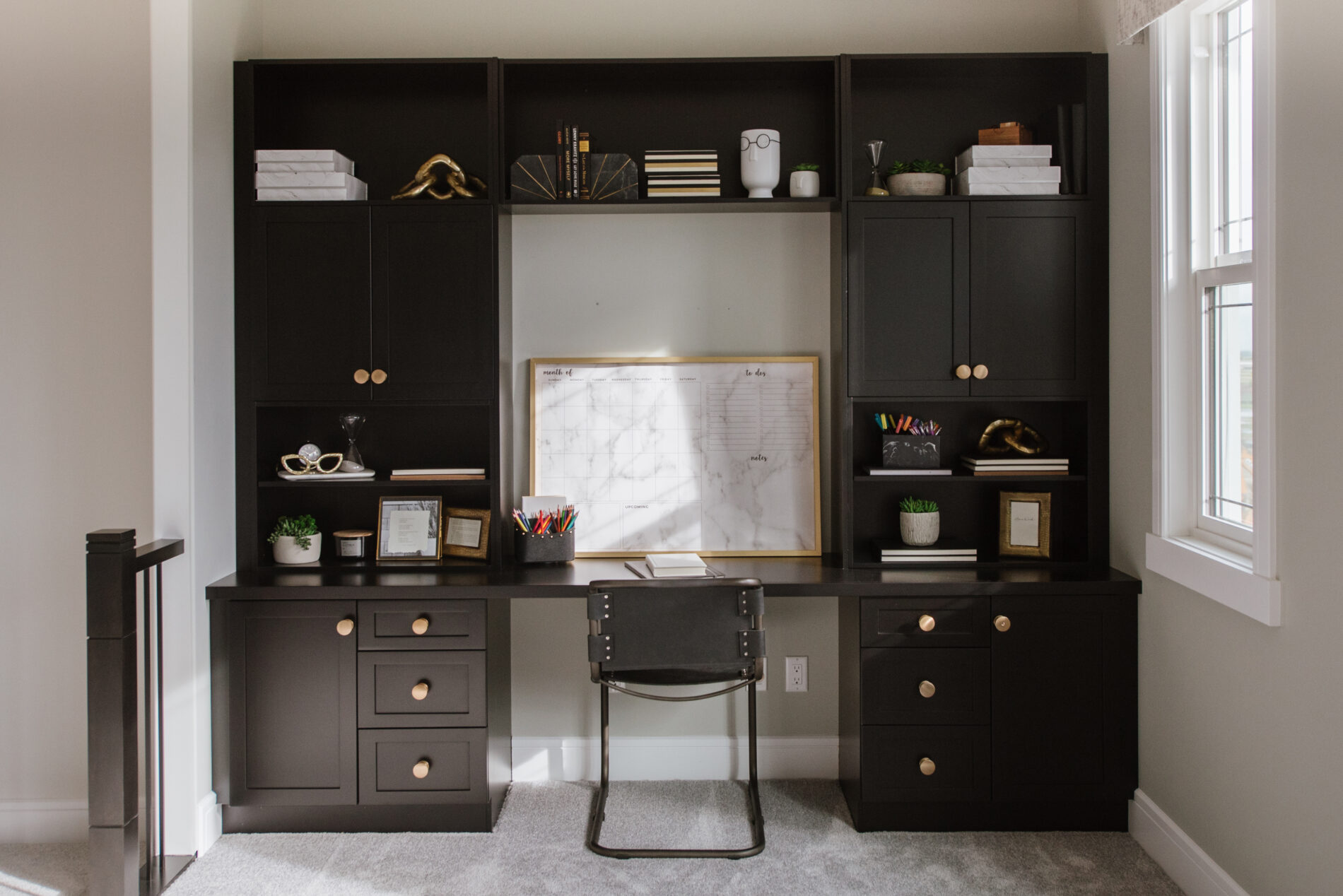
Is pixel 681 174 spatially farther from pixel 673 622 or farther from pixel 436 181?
pixel 673 622

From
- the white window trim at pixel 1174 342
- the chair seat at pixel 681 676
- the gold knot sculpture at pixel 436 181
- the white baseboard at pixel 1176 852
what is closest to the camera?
the white baseboard at pixel 1176 852

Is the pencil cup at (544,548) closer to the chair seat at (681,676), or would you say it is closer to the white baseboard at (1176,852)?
the chair seat at (681,676)

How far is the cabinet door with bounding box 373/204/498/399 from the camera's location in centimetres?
279

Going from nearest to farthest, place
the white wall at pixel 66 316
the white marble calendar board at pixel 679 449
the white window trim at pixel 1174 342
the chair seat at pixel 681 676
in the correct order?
the white window trim at pixel 1174 342 < the chair seat at pixel 681 676 < the white wall at pixel 66 316 < the white marble calendar board at pixel 679 449

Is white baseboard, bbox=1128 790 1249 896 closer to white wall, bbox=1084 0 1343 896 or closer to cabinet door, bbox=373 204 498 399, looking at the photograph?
white wall, bbox=1084 0 1343 896

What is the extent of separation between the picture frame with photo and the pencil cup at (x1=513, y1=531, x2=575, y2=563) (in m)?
0.28

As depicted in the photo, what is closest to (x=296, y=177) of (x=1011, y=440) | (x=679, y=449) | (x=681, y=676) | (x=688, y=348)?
(x=688, y=348)

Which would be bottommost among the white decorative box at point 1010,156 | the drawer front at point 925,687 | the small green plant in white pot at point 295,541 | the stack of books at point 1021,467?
the drawer front at point 925,687

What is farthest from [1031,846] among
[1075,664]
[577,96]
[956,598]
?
[577,96]

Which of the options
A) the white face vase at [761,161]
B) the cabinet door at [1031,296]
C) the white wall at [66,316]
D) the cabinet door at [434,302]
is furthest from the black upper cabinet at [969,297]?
the white wall at [66,316]

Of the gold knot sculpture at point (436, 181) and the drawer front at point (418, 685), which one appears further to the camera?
the gold knot sculpture at point (436, 181)

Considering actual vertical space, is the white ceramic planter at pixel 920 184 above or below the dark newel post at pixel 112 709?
above

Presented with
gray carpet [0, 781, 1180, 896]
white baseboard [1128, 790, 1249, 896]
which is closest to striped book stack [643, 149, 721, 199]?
gray carpet [0, 781, 1180, 896]

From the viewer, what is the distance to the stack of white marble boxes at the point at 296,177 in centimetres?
277
